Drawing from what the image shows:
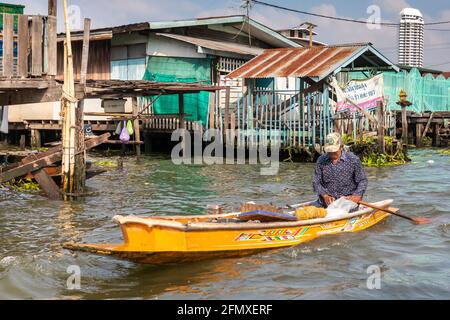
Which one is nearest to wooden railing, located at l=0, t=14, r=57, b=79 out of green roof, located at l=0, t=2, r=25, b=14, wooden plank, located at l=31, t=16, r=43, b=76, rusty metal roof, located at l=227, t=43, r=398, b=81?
wooden plank, located at l=31, t=16, r=43, b=76

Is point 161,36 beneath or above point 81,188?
above

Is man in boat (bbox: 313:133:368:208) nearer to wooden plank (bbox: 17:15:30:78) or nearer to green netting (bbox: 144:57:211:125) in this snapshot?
wooden plank (bbox: 17:15:30:78)

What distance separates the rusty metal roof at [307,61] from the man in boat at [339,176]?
31.4 feet

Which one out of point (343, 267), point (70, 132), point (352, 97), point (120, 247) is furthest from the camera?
point (352, 97)

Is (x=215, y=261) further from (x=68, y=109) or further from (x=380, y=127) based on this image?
(x=380, y=127)

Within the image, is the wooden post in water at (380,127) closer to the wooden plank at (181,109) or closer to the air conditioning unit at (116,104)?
the wooden plank at (181,109)

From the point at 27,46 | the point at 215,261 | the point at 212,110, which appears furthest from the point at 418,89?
the point at 215,261

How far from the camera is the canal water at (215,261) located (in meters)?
6.68

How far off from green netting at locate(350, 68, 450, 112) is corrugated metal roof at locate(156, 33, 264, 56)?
650 centimetres

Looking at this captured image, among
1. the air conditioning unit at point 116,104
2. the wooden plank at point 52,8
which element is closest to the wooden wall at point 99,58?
the air conditioning unit at point 116,104

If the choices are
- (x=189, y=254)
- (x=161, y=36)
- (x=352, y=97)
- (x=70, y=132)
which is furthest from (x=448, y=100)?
(x=189, y=254)

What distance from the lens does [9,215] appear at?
10641 millimetres
